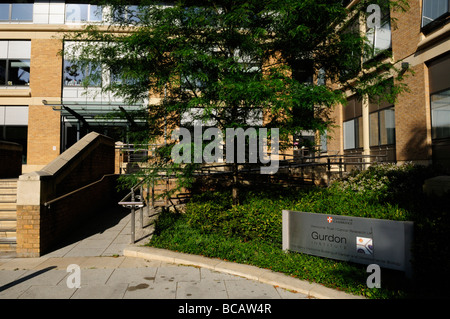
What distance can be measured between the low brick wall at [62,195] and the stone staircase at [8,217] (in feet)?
2.48

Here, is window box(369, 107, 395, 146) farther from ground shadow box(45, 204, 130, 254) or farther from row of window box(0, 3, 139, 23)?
row of window box(0, 3, 139, 23)

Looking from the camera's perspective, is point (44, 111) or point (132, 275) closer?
point (132, 275)

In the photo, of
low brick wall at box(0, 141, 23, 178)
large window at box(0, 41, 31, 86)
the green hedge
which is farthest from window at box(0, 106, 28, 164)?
the green hedge

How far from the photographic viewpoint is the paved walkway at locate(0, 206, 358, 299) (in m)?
4.43

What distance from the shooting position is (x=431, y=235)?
426cm

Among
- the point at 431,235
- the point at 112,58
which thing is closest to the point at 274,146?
the point at 431,235

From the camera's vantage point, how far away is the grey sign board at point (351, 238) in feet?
14.8

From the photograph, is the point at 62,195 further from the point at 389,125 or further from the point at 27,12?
the point at 27,12

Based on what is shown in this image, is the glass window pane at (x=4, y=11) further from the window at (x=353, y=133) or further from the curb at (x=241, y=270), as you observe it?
the window at (x=353, y=133)

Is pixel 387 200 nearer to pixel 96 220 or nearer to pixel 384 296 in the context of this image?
pixel 384 296

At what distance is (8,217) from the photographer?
761cm

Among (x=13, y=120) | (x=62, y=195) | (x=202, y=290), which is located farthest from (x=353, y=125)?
(x=13, y=120)

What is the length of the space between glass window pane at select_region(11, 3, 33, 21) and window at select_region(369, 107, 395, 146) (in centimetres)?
2444

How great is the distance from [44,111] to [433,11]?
23142mm
